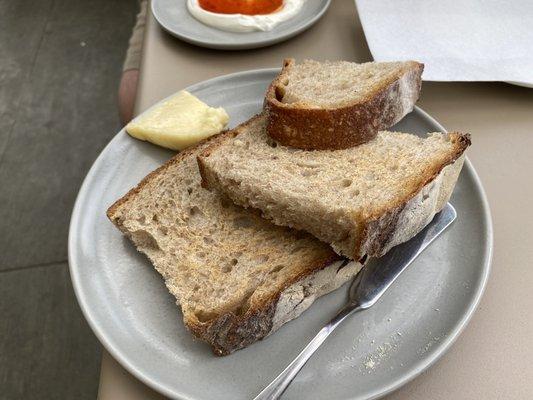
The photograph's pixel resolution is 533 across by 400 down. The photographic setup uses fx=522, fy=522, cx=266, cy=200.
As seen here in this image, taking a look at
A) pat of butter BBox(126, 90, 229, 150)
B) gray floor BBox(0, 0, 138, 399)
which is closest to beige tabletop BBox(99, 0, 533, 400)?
pat of butter BBox(126, 90, 229, 150)

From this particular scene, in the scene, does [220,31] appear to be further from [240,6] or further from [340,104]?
[340,104]

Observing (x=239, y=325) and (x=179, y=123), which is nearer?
(x=239, y=325)

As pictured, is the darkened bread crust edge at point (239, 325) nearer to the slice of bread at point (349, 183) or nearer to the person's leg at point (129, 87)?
the slice of bread at point (349, 183)

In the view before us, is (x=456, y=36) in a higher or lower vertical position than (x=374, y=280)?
higher

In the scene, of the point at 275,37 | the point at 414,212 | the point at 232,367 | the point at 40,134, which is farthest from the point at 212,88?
the point at 40,134

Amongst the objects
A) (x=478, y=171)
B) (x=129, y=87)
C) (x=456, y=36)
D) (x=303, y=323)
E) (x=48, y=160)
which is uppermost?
(x=456, y=36)

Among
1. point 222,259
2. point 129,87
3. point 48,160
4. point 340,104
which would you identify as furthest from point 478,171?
point 48,160

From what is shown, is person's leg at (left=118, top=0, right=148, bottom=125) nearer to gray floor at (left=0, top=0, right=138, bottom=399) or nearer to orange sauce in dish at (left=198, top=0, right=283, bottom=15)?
orange sauce in dish at (left=198, top=0, right=283, bottom=15)
